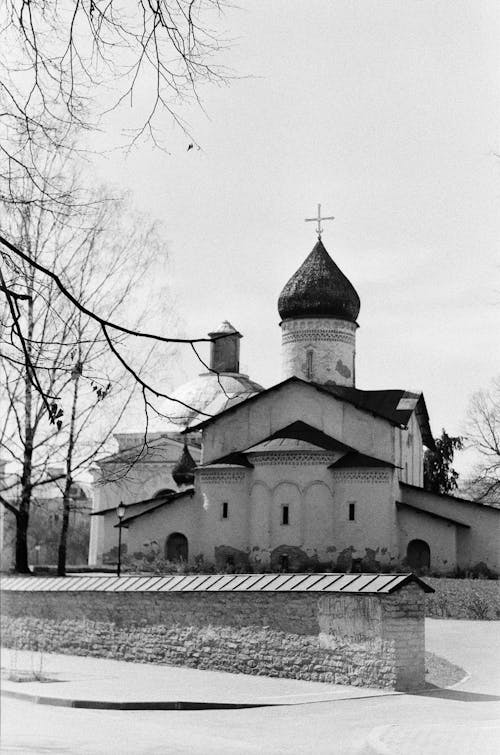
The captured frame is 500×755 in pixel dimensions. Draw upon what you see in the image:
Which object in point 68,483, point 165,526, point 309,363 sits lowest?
point 68,483

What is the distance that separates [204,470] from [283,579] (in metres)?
13.7

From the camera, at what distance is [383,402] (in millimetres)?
25609

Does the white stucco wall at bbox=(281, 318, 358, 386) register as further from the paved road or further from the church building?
the paved road

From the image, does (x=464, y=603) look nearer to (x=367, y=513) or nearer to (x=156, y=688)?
(x=367, y=513)

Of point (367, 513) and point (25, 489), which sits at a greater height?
point (367, 513)

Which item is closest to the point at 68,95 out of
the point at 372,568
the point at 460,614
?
the point at 460,614

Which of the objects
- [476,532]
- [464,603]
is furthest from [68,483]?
[476,532]

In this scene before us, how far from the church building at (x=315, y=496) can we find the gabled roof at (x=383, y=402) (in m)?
0.05

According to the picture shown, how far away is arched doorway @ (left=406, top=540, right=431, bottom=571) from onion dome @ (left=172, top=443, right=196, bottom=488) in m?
6.62

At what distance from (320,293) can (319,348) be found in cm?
135

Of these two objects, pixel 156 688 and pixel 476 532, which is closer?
pixel 156 688

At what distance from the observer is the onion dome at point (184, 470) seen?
27169mm

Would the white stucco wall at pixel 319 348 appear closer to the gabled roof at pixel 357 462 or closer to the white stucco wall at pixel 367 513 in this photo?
the gabled roof at pixel 357 462

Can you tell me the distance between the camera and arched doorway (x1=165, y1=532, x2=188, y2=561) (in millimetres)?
24109
